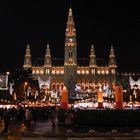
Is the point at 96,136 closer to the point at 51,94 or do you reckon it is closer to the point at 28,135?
the point at 28,135

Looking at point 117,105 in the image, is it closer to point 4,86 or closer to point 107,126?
point 107,126

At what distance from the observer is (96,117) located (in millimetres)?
30766

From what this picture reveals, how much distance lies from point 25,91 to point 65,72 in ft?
380

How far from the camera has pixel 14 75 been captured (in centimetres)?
8644

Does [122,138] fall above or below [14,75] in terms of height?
below

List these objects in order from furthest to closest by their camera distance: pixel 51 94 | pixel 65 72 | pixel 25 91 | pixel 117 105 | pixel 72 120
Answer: pixel 65 72, pixel 51 94, pixel 25 91, pixel 117 105, pixel 72 120

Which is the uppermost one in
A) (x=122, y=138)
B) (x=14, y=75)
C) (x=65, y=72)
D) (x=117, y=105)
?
(x=65, y=72)

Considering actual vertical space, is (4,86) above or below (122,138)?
above

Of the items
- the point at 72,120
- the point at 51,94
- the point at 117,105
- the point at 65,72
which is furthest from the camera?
the point at 65,72

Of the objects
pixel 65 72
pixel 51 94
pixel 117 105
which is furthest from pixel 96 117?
pixel 65 72

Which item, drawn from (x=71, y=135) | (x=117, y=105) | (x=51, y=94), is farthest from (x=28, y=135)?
(x=51, y=94)

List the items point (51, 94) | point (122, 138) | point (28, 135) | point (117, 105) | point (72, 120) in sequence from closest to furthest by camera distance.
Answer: point (122, 138)
point (28, 135)
point (72, 120)
point (117, 105)
point (51, 94)

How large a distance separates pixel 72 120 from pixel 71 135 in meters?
10.2

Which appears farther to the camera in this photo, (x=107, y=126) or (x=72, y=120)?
(x=72, y=120)
